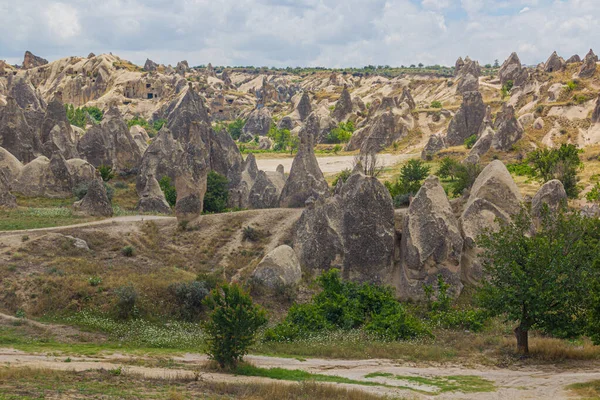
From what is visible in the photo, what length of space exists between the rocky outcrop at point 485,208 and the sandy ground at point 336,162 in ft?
121

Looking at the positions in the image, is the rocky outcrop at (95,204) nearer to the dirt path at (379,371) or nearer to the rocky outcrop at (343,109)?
the dirt path at (379,371)

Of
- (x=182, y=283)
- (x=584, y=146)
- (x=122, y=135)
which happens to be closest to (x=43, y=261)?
(x=182, y=283)

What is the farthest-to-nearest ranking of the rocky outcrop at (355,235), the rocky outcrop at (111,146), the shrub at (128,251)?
the rocky outcrop at (111,146) → the shrub at (128,251) → the rocky outcrop at (355,235)

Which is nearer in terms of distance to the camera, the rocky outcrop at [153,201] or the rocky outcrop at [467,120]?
the rocky outcrop at [153,201]

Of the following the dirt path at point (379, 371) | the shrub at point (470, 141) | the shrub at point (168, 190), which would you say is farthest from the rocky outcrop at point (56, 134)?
the shrub at point (470, 141)

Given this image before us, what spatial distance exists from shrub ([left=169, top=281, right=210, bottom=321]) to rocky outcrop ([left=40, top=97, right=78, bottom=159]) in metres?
32.1

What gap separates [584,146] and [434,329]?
47.0 metres

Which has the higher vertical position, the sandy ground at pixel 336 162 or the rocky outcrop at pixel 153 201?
the sandy ground at pixel 336 162

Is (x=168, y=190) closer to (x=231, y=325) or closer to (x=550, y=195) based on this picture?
(x=550, y=195)

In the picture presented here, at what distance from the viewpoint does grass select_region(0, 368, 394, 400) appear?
15.4 meters

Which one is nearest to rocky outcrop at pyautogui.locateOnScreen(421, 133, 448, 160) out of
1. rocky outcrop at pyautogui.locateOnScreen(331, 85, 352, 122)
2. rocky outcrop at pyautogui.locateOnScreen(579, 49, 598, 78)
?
rocky outcrop at pyautogui.locateOnScreen(579, 49, 598, 78)

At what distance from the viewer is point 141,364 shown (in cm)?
1970

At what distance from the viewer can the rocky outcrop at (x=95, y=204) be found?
41906 millimetres

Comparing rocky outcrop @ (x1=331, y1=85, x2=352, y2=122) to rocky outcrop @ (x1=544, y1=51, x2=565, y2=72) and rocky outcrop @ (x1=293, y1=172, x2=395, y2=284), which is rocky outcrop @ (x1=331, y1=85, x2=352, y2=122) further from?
rocky outcrop @ (x1=293, y1=172, x2=395, y2=284)
